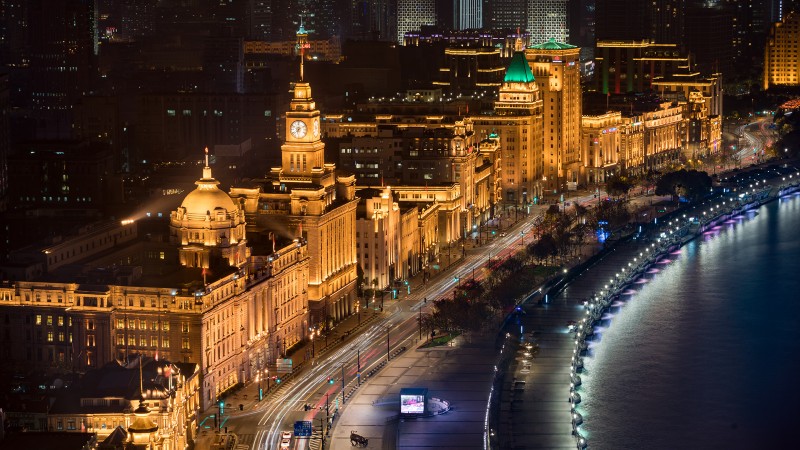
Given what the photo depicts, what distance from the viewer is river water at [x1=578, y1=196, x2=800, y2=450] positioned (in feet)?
234

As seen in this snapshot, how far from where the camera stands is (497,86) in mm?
139375

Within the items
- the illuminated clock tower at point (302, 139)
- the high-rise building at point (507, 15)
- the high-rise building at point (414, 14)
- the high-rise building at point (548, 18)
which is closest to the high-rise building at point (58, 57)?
the high-rise building at point (414, 14)

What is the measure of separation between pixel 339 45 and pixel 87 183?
2660 inches

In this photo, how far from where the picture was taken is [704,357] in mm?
81625

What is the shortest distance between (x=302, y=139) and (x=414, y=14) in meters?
111

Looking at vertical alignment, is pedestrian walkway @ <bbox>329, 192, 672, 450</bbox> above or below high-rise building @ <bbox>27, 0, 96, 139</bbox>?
below

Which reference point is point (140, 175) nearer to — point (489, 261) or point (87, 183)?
point (87, 183)

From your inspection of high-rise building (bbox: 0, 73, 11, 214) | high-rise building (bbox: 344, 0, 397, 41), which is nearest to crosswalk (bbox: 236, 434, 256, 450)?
high-rise building (bbox: 0, 73, 11, 214)

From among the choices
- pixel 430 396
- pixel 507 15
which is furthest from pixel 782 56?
pixel 430 396

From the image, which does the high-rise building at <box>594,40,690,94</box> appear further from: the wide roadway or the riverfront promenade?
the riverfront promenade

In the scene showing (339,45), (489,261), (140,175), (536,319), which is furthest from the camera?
(339,45)

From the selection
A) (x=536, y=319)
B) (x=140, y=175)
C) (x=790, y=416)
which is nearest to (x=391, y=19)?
(x=140, y=175)

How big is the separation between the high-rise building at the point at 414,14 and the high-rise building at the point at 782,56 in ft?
109

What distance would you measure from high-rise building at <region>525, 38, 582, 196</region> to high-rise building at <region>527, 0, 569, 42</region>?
65.8 metres
